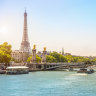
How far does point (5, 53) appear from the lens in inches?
2056

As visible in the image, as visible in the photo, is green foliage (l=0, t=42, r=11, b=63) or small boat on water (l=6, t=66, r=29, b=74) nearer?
small boat on water (l=6, t=66, r=29, b=74)

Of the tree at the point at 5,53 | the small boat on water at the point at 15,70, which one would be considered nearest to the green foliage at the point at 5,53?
the tree at the point at 5,53

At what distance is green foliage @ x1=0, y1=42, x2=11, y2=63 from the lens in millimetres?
49537

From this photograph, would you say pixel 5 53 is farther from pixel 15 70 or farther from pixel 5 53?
pixel 15 70

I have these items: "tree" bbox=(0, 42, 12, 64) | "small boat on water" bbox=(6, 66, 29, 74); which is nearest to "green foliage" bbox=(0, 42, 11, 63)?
"tree" bbox=(0, 42, 12, 64)

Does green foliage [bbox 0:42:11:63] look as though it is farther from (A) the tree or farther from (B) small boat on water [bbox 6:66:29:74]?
(B) small boat on water [bbox 6:66:29:74]

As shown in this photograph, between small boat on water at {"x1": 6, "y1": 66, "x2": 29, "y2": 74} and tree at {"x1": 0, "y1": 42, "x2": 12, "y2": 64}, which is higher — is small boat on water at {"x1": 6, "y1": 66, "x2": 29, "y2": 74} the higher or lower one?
the lower one

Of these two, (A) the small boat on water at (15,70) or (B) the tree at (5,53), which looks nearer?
(A) the small boat on water at (15,70)

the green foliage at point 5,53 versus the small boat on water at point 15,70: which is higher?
the green foliage at point 5,53

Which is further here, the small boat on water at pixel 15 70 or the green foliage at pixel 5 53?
the green foliage at pixel 5 53

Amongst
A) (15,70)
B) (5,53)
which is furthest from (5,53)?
(15,70)

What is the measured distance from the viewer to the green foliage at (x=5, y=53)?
49537mm

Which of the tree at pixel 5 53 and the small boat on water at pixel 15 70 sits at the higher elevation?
the tree at pixel 5 53

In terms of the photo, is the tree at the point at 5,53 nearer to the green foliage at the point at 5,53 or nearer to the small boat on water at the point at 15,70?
the green foliage at the point at 5,53
